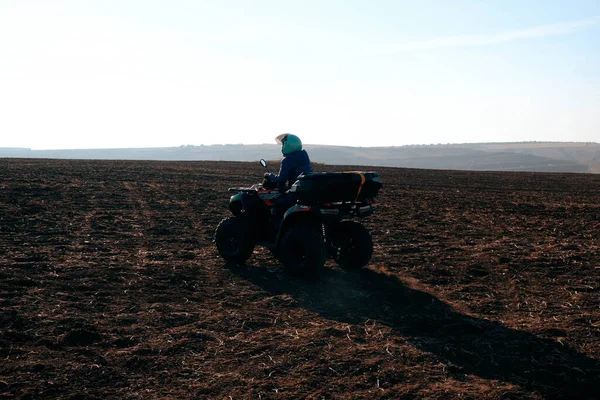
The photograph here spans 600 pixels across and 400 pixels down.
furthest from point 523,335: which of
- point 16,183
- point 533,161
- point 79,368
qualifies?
point 533,161

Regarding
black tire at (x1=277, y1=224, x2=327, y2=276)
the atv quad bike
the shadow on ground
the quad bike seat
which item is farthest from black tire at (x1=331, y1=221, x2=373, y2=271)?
the quad bike seat

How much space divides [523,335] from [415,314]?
1.20 meters

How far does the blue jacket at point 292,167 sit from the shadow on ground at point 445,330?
1418 millimetres

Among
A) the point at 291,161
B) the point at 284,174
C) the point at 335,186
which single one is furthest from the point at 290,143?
the point at 335,186

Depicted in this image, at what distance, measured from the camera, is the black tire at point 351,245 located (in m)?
8.62

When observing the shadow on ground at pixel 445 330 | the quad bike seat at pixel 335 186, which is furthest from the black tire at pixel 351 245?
the quad bike seat at pixel 335 186

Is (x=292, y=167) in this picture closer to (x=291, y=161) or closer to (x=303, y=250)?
(x=291, y=161)

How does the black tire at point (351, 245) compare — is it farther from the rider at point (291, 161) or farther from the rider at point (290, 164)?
the rider at point (291, 161)

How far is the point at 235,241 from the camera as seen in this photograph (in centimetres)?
926

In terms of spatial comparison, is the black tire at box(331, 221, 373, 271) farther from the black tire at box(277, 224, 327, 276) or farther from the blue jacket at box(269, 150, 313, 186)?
the blue jacket at box(269, 150, 313, 186)

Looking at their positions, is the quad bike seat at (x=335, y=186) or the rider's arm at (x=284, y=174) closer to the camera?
the quad bike seat at (x=335, y=186)

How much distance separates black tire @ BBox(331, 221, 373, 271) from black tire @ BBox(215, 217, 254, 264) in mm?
1356

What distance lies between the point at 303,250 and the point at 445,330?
279 cm

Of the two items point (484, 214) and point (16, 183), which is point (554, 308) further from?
Result: point (16, 183)
